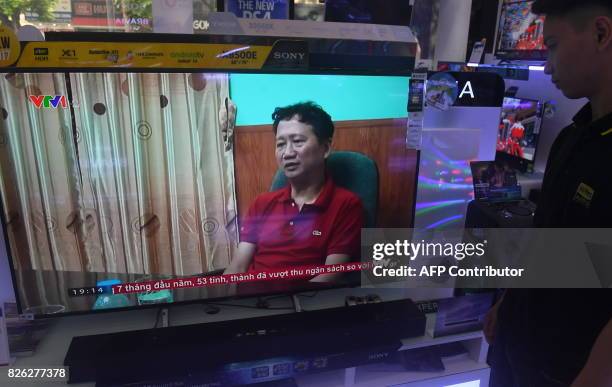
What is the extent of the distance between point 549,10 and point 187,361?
1.54 meters

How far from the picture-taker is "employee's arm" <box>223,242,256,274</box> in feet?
5.28

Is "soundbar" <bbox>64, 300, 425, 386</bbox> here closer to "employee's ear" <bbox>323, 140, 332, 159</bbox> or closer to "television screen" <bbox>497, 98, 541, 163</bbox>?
"employee's ear" <bbox>323, 140, 332, 159</bbox>

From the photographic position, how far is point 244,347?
1520mm

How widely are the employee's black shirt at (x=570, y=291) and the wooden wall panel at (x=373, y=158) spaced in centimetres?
48

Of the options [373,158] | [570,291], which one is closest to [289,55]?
[373,158]

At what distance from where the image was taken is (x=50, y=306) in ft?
5.00

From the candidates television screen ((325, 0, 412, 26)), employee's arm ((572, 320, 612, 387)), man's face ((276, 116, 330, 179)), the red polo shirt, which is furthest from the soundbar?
television screen ((325, 0, 412, 26))

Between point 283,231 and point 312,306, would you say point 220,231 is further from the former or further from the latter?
point 312,306

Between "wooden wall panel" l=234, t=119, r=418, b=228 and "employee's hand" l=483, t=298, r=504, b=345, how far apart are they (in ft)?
1.47

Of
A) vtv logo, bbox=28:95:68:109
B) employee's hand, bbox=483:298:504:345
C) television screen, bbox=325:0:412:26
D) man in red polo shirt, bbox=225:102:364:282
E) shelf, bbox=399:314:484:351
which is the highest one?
television screen, bbox=325:0:412:26

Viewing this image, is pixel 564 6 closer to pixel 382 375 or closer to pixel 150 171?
pixel 150 171

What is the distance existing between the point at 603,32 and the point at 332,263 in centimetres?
111

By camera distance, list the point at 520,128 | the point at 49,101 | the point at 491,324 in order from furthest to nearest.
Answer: the point at 520,128 < the point at 491,324 < the point at 49,101
